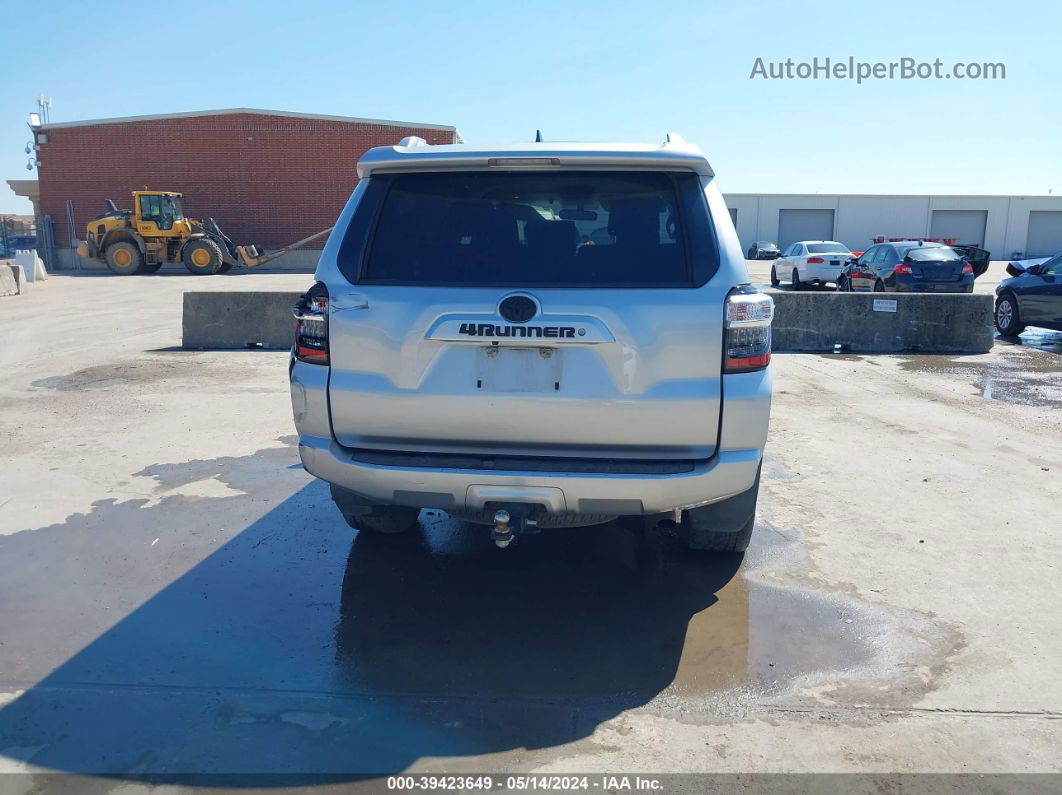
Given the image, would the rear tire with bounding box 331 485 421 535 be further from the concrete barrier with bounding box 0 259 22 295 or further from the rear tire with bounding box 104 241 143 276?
the rear tire with bounding box 104 241 143 276

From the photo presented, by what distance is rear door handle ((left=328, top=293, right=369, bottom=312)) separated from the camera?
362cm

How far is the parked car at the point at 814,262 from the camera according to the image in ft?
86.6

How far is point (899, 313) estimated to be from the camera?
12.9 metres

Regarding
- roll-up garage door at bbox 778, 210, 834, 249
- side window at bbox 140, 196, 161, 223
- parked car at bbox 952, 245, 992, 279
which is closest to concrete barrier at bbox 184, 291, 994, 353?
parked car at bbox 952, 245, 992, 279

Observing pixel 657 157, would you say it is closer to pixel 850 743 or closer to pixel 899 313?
pixel 850 743

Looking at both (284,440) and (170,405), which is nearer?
(284,440)

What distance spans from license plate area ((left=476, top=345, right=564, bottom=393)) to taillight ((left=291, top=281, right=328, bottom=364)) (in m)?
0.74

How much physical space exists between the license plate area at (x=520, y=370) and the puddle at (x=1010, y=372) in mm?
7581

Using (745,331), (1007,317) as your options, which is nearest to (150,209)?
(1007,317)

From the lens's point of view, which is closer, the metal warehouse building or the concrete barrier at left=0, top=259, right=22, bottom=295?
the concrete barrier at left=0, top=259, right=22, bottom=295

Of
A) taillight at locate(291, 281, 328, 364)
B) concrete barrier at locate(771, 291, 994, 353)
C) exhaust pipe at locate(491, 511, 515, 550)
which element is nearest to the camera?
exhaust pipe at locate(491, 511, 515, 550)

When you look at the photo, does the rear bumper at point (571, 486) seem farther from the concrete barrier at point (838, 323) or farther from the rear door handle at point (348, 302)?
the concrete barrier at point (838, 323)

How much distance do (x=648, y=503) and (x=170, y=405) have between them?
6573mm

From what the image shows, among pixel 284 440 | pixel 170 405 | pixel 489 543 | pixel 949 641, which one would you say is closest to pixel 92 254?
pixel 170 405
